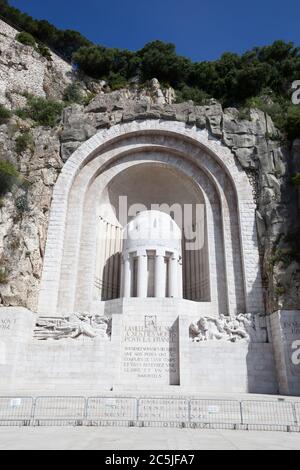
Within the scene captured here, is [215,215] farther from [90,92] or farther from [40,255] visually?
[90,92]

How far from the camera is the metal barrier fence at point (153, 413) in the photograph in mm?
6824

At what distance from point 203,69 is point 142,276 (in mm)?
23775

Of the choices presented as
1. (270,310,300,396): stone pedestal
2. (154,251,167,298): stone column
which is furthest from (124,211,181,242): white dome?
(270,310,300,396): stone pedestal

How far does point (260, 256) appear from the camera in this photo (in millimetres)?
16562

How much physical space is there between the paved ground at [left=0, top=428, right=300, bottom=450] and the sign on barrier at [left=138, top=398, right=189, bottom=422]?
18.9 inches

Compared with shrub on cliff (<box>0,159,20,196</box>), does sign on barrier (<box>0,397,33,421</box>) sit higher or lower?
lower

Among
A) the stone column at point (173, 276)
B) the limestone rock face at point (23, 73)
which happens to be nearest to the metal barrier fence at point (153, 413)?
the stone column at point (173, 276)

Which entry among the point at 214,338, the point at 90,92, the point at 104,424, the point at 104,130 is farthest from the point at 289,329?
the point at 90,92

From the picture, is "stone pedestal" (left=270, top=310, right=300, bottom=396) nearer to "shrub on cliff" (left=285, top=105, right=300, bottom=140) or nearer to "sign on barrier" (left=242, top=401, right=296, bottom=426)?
"sign on barrier" (left=242, top=401, right=296, bottom=426)

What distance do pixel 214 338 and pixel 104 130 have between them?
12.9 meters

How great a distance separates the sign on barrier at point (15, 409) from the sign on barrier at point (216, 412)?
3.43 m

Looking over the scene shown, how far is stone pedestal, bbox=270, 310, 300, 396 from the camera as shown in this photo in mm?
12695

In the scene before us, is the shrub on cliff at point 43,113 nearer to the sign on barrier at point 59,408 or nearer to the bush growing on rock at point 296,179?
the bush growing on rock at point 296,179

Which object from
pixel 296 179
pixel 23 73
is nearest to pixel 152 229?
pixel 296 179
